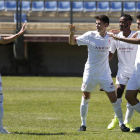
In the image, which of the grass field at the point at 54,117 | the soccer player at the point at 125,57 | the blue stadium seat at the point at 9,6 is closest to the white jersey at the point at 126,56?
the soccer player at the point at 125,57

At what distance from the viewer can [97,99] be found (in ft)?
41.2

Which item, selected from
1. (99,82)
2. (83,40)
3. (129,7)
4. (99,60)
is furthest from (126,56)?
(129,7)

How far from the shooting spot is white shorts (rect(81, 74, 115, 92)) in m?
6.47

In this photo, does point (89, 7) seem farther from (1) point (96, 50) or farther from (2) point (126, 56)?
(1) point (96, 50)

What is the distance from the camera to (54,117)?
8688 millimetres

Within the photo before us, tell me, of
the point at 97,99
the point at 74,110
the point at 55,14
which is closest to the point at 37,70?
the point at 55,14

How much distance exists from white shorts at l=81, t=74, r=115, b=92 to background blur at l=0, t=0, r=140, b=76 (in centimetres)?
1656

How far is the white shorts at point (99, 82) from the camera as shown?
6471mm

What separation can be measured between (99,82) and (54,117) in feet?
8.25

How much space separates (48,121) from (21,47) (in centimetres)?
1538

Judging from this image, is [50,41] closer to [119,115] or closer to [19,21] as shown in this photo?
[19,21]

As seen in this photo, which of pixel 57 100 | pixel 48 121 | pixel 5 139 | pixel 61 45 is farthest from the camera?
pixel 61 45

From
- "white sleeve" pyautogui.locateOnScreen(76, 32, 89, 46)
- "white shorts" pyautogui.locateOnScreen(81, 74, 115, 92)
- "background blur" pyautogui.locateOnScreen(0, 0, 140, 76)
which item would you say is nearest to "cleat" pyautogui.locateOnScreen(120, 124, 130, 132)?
"white shorts" pyautogui.locateOnScreen(81, 74, 115, 92)

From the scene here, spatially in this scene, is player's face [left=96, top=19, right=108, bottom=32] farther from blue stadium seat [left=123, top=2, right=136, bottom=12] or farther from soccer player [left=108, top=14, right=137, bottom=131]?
blue stadium seat [left=123, top=2, right=136, bottom=12]
